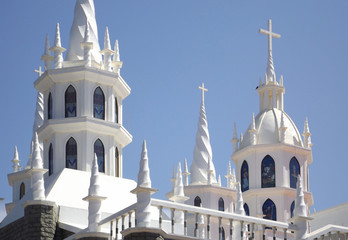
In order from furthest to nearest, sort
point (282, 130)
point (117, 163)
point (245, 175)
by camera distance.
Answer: point (245, 175), point (282, 130), point (117, 163)

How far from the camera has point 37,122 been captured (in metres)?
52.2

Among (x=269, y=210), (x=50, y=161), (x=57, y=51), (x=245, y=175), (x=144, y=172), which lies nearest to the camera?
(x=144, y=172)

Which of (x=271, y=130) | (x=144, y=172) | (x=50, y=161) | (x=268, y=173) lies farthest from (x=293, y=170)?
(x=144, y=172)

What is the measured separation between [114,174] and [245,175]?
16597 millimetres

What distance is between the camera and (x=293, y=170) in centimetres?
5534

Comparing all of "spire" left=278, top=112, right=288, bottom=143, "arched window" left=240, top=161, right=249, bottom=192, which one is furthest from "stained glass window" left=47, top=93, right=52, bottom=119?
"spire" left=278, top=112, right=288, bottom=143

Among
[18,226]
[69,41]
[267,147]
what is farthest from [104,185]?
[267,147]

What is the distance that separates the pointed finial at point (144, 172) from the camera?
30.8 meters

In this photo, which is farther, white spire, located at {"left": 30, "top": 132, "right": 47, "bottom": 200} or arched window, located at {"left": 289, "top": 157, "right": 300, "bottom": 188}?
arched window, located at {"left": 289, "top": 157, "right": 300, "bottom": 188}

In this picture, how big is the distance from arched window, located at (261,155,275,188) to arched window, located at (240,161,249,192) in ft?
2.90

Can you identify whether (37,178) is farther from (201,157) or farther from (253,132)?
(201,157)

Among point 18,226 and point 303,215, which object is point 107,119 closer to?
point 18,226

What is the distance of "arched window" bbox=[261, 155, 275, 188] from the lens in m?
55.1

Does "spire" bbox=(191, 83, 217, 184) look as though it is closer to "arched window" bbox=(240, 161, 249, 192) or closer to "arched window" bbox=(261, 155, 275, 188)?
"arched window" bbox=(240, 161, 249, 192)
